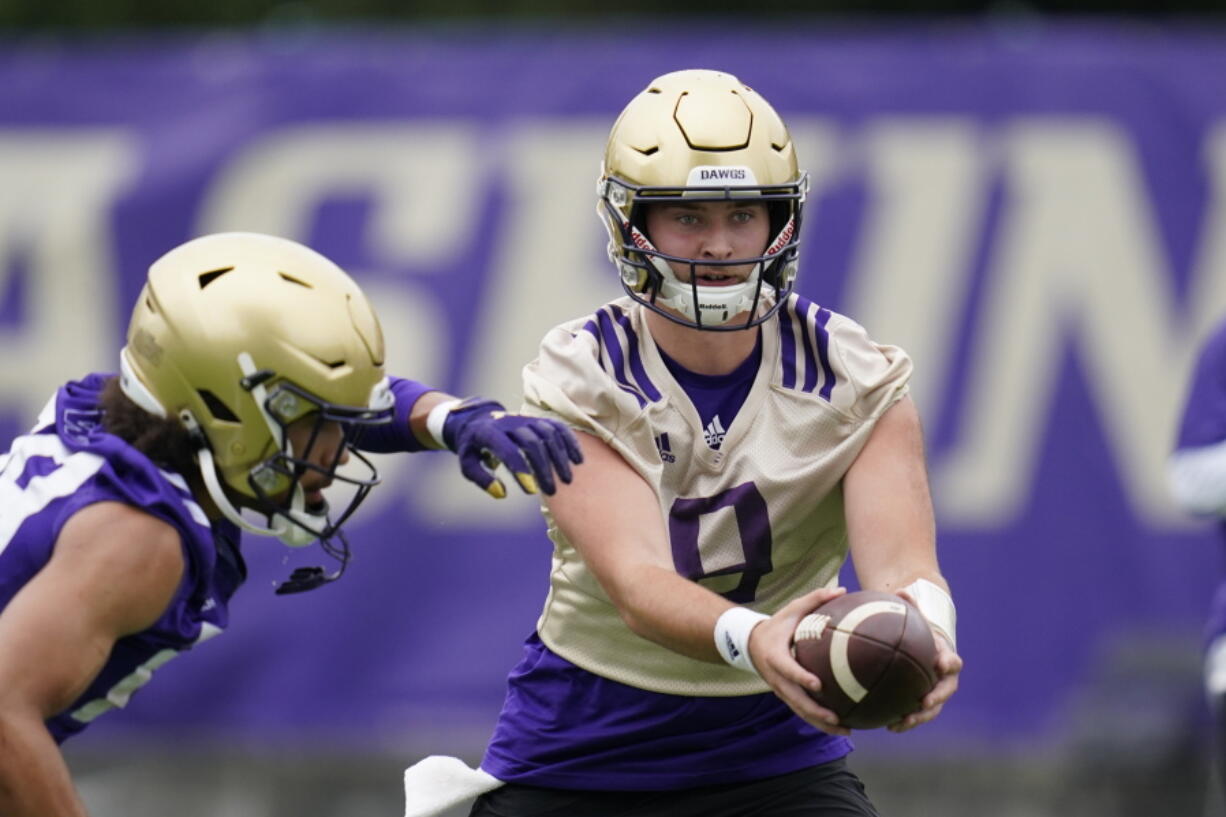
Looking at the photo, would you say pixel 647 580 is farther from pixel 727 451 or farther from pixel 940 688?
pixel 940 688

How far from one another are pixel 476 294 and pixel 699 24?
15.7 ft

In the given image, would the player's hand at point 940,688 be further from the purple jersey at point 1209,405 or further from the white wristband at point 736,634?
the purple jersey at point 1209,405

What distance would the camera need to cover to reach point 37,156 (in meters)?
8.34

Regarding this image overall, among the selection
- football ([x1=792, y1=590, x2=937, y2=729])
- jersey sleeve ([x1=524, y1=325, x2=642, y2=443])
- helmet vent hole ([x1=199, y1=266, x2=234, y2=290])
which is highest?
helmet vent hole ([x1=199, y1=266, x2=234, y2=290])

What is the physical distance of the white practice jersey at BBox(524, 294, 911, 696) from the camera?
3.87m

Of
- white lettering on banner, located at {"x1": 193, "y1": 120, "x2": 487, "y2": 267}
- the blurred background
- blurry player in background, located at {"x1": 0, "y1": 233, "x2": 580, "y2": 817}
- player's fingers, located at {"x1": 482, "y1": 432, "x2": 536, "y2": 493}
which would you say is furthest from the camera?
white lettering on banner, located at {"x1": 193, "y1": 120, "x2": 487, "y2": 267}

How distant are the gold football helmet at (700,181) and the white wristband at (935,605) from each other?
2.05ft

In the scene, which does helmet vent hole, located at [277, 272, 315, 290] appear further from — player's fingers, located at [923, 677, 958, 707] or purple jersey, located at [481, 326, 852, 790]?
player's fingers, located at [923, 677, 958, 707]

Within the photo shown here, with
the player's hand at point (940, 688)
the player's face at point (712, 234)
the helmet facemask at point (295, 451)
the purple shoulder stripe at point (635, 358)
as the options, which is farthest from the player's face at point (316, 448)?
the player's hand at point (940, 688)

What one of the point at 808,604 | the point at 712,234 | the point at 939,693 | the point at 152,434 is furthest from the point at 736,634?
the point at 152,434

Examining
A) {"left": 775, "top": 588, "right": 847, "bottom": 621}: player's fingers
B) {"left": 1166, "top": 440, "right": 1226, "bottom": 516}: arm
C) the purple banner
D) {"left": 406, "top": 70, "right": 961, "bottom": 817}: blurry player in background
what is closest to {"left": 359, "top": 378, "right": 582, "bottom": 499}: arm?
{"left": 406, "top": 70, "right": 961, "bottom": 817}: blurry player in background

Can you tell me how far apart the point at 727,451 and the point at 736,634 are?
0.55m

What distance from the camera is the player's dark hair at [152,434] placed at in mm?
3826

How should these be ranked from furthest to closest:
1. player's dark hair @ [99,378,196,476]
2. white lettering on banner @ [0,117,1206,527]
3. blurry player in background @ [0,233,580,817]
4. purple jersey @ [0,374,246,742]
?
white lettering on banner @ [0,117,1206,527] < player's dark hair @ [99,378,196,476] < purple jersey @ [0,374,246,742] < blurry player in background @ [0,233,580,817]
